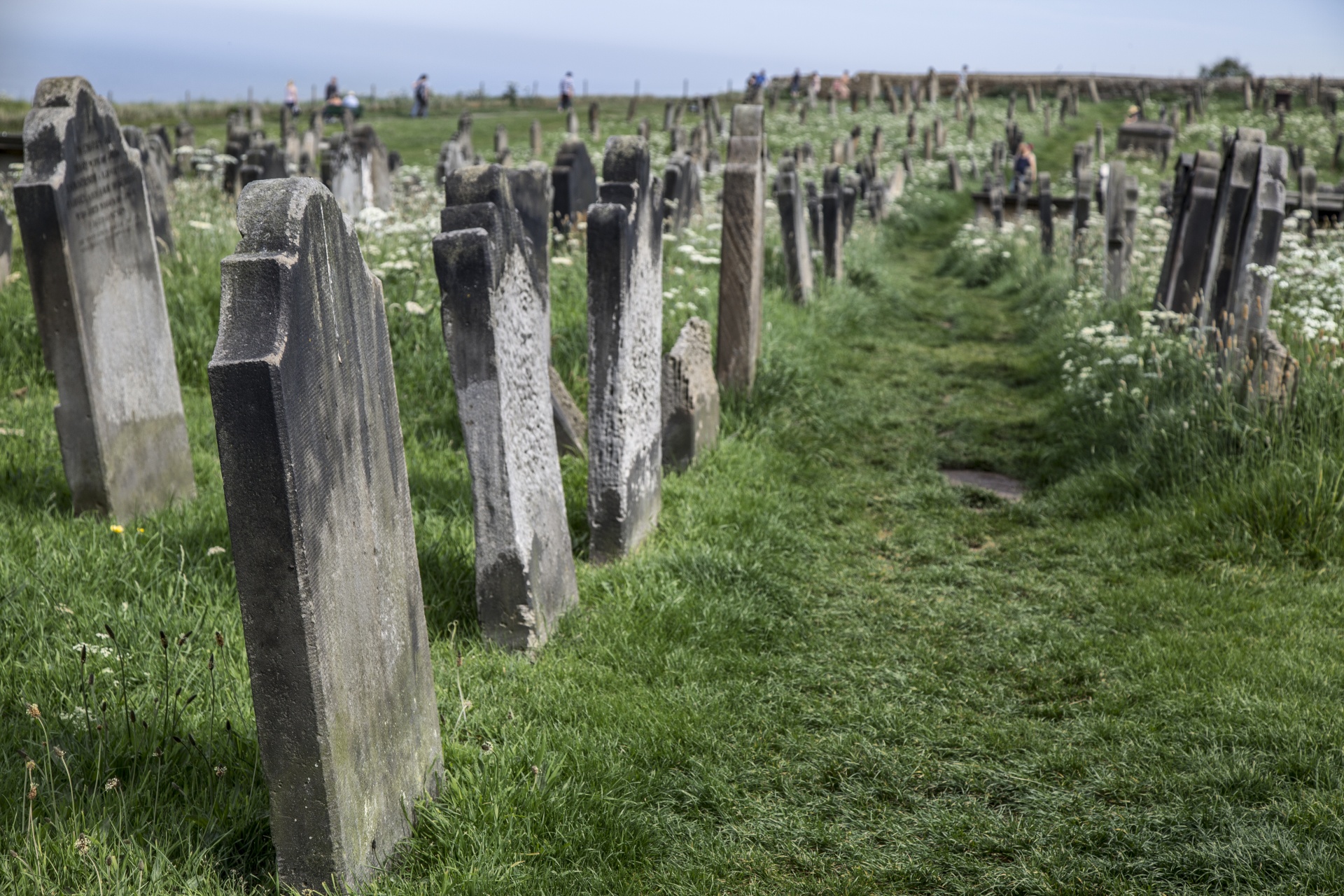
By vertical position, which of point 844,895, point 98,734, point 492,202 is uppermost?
point 492,202

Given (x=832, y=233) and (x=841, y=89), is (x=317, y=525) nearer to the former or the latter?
(x=832, y=233)

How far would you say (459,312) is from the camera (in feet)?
11.3

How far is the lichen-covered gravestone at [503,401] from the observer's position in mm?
3418

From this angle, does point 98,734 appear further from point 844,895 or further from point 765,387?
point 765,387

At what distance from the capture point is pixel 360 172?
12930 millimetres

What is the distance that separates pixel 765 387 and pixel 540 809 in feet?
14.7

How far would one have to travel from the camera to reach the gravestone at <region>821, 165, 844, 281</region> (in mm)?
10953

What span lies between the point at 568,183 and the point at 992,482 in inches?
203

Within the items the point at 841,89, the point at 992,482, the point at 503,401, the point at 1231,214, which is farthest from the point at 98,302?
the point at 841,89

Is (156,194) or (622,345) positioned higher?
(156,194)

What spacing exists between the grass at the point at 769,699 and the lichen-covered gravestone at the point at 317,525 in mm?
264

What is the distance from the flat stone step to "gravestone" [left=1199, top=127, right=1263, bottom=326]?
1.39 meters

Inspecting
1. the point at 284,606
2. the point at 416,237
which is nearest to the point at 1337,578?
the point at 284,606

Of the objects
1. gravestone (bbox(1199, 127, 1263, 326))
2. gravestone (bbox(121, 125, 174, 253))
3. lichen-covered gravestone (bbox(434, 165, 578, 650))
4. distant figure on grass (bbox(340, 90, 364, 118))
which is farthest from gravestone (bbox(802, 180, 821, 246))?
distant figure on grass (bbox(340, 90, 364, 118))
